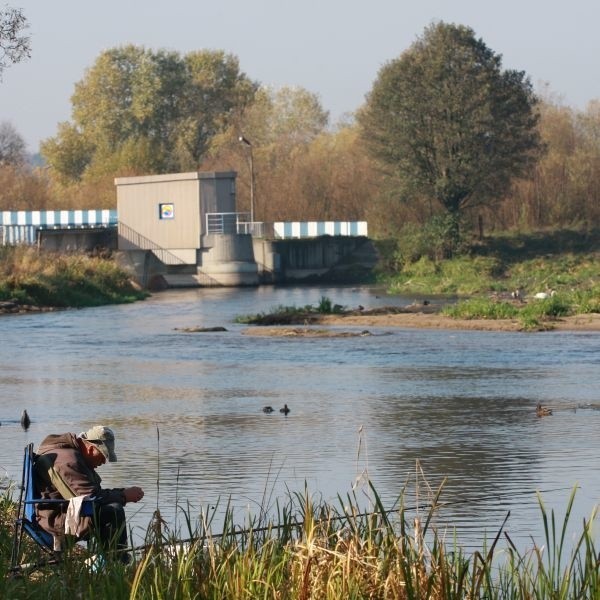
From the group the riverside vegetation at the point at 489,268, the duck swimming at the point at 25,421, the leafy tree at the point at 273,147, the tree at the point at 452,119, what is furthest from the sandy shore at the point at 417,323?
the leafy tree at the point at 273,147

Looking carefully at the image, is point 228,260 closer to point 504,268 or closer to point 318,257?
point 318,257

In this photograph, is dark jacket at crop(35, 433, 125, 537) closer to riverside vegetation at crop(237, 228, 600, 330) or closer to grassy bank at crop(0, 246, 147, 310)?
riverside vegetation at crop(237, 228, 600, 330)

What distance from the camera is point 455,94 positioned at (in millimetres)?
61281

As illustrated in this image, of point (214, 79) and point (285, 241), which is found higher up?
point (214, 79)

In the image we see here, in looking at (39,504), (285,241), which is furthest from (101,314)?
(39,504)

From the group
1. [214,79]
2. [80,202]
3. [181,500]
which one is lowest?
[181,500]

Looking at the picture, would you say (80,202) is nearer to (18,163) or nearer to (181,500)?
(18,163)

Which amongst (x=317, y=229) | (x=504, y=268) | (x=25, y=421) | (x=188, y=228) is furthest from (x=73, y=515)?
(x=317, y=229)

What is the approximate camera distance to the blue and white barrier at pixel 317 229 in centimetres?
6931

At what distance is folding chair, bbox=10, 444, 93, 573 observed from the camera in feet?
27.8

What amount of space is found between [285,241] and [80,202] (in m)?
24.0

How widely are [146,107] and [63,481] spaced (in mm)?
104004

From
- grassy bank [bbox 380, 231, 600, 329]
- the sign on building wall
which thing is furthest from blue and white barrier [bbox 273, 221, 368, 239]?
the sign on building wall

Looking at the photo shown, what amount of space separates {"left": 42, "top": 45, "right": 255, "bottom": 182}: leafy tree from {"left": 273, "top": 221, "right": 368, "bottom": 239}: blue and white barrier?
3794 cm
